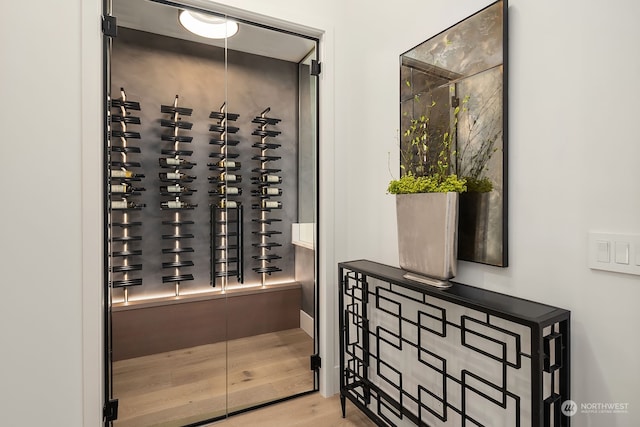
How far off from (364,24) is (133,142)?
5.38 ft

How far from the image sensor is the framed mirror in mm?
1333

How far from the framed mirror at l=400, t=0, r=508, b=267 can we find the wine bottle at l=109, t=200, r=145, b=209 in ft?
5.15

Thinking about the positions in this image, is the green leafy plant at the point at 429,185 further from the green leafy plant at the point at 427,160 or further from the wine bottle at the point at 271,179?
→ the wine bottle at the point at 271,179

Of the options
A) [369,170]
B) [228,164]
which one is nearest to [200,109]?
[228,164]

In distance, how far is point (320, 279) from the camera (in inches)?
92.1

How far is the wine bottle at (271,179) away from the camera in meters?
2.17

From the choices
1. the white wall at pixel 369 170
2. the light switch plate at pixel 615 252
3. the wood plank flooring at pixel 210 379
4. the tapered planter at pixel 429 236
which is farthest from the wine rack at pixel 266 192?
the light switch plate at pixel 615 252

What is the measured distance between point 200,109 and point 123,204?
2.32 ft

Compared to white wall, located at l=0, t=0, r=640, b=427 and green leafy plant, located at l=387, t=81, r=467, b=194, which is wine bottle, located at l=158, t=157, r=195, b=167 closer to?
white wall, located at l=0, t=0, r=640, b=427

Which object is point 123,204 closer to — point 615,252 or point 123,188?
point 123,188

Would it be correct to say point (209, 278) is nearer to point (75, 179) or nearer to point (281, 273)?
point (281, 273)

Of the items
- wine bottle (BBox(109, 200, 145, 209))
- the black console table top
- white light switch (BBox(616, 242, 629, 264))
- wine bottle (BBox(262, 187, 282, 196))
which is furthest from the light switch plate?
wine bottle (BBox(109, 200, 145, 209))

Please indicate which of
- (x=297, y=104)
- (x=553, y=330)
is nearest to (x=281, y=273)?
(x=297, y=104)

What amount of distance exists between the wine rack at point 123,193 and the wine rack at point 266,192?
26.8 inches
